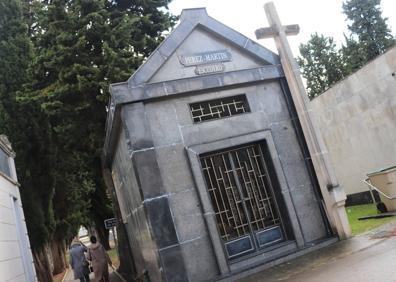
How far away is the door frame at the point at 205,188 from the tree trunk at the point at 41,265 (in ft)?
34.8

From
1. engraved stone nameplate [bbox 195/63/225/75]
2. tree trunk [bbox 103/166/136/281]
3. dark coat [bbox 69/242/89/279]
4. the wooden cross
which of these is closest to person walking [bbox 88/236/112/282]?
dark coat [bbox 69/242/89/279]

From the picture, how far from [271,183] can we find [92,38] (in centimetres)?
848

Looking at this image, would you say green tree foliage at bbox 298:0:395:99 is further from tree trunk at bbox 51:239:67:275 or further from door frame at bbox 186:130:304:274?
door frame at bbox 186:130:304:274

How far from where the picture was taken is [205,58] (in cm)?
963

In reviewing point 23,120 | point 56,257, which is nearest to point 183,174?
point 23,120

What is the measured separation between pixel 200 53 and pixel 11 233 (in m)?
5.84

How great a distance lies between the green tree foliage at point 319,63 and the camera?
36.3 meters

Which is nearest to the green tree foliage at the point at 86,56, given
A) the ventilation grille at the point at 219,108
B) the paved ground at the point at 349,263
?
the ventilation grille at the point at 219,108

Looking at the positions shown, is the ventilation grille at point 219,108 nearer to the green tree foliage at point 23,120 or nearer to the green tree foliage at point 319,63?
the green tree foliage at point 23,120

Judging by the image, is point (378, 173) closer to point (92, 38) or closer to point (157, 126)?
point (157, 126)

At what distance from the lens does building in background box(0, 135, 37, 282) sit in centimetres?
845

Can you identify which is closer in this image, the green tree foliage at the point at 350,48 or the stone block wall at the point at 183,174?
the stone block wall at the point at 183,174

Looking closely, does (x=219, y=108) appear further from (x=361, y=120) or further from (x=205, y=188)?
(x=361, y=120)

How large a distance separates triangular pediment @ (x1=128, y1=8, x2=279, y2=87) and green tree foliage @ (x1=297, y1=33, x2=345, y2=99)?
27.8 metres
